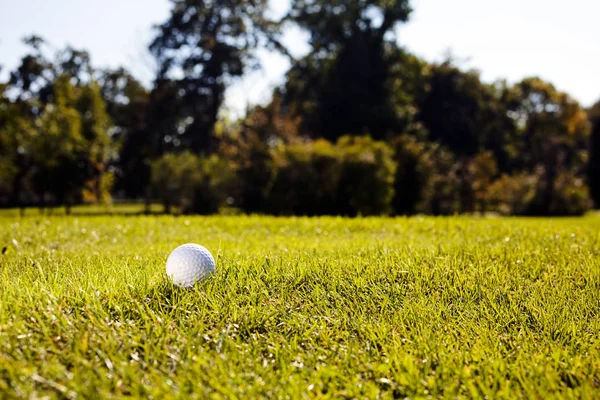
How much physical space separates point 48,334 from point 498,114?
42.8 m

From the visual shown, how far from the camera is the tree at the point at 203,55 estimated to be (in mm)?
34688

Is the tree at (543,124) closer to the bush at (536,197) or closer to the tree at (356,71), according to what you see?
the bush at (536,197)

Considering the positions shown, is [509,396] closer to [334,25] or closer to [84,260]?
[84,260]

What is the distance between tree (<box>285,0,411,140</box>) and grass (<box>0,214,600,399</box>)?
25612 mm

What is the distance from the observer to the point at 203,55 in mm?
35125

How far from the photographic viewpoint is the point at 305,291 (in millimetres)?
4605

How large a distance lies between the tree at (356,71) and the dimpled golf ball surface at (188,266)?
26681mm

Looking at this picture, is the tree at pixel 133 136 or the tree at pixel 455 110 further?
the tree at pixel 455 110

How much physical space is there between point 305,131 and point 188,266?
29454mm

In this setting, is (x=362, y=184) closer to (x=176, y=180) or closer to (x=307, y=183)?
(x=307, y=183)

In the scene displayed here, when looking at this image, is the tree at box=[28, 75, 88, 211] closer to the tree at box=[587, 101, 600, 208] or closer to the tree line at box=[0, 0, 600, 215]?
the tree line at box=[0, 0, 600, 215]

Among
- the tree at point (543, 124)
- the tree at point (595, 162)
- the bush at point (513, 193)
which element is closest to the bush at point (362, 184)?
the bush at point (513, 193)

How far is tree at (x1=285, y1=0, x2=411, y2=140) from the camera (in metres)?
31.2

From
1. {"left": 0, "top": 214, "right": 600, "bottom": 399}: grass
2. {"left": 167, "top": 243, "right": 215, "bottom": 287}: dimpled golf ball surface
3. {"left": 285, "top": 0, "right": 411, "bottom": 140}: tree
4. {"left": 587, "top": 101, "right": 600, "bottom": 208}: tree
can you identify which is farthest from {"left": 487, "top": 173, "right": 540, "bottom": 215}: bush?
{"left": 167, "top": 243, "right": 215, "bottom": 287}: dimpled golf ball surface
